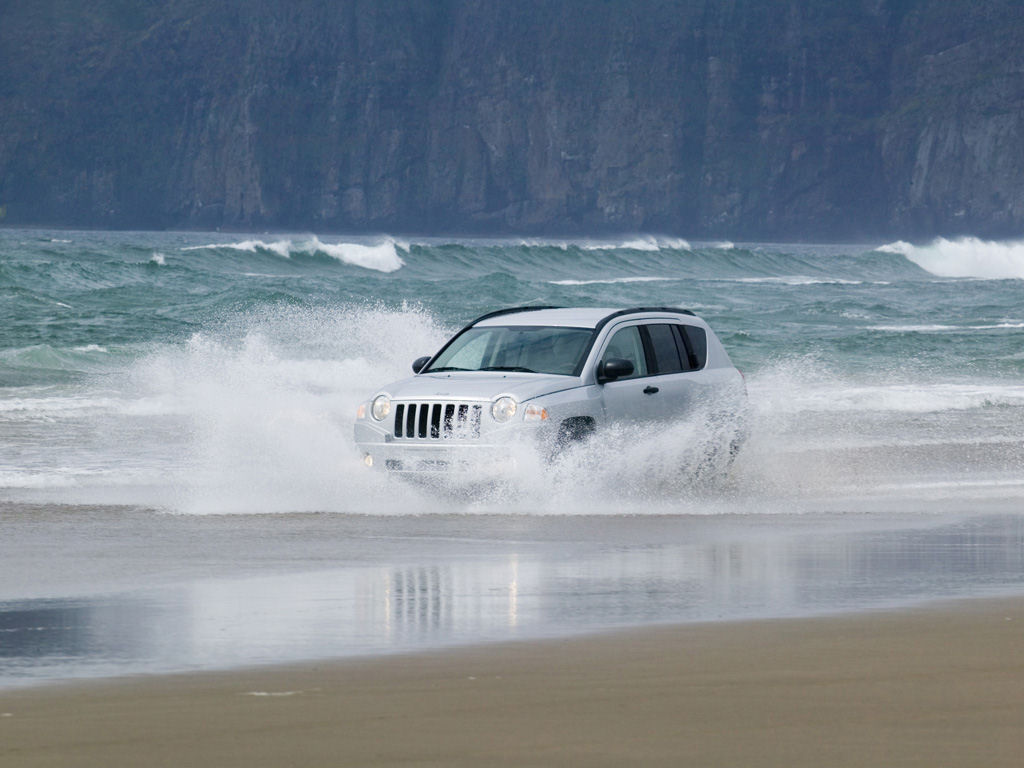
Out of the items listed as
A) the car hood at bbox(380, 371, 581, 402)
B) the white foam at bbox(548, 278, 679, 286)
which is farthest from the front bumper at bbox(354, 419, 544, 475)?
the white foam at bbox(548, 278, 679, 286)

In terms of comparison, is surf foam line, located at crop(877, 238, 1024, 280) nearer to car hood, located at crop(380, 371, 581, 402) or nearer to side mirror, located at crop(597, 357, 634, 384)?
side mirror, located at crop(597, 357, 634, 384)

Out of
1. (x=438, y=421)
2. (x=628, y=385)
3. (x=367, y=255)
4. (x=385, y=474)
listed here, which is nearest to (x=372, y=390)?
(x=628, y=385)

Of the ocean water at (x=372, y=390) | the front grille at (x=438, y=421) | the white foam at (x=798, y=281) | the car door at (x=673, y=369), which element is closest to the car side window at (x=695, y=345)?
the car door at (x=673, y=369)

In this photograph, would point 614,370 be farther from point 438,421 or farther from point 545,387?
point 438,421

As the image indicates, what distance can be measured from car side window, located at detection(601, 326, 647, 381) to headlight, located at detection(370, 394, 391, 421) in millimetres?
1905

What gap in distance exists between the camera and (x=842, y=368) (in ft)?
108

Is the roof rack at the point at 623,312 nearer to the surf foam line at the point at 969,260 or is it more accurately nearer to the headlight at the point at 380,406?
the headlight at the point at 380,406

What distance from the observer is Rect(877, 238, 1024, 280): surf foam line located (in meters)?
94.5

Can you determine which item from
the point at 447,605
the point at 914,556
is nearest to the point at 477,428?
the point at 914,556

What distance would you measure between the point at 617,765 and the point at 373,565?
479 centimetres

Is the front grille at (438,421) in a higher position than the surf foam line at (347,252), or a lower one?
lower

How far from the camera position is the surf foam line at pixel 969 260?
310ft

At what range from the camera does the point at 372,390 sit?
81.8 feet

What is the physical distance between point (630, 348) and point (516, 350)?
93 centimetres
